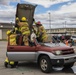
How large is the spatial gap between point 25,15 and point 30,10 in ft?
1.28

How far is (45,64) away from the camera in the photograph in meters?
8.78

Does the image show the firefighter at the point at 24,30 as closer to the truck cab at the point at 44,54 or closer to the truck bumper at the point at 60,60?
the truck cab at the point at 44,54

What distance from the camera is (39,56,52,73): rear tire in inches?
340

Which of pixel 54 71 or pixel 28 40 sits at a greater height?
pixel 28 40

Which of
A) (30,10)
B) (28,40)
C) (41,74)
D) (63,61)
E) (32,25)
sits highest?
(30,10)

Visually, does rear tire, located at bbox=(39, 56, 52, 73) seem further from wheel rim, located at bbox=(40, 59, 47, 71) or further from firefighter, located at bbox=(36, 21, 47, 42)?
firefighter, located at bbox=(36, 21, 47, 42)

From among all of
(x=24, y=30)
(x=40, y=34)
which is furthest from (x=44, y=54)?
(x=40, y=34)

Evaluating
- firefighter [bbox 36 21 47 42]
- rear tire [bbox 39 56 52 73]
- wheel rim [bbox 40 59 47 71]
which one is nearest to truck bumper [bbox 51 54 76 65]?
rear tire [bbox 39 56 52 73]

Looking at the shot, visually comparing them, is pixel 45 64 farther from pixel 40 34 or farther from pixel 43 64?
pixel 40 34

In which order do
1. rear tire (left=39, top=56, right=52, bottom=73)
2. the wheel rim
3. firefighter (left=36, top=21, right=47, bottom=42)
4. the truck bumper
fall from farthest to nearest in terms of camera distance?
1. firefighter (left=36, top=21, right=47, bottom=42)
2. the wheel rim
3. rear tire (left=39, top=56, right=52, bottom=73)
4. the truck bumper

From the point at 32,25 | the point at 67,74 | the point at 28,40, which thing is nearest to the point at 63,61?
the point at 67,74

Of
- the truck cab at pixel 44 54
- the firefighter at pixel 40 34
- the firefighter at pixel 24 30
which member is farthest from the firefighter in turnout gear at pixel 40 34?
the truck cab at pixel 44 54

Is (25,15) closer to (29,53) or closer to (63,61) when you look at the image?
(29,53)

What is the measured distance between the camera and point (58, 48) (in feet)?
29.0
